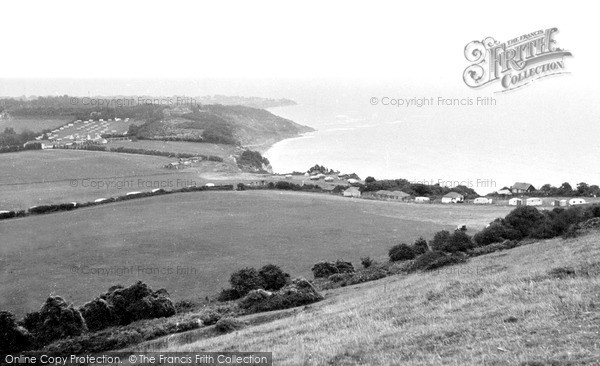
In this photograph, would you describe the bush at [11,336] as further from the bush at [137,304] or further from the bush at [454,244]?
the bush at [454,244]

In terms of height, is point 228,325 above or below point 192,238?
below

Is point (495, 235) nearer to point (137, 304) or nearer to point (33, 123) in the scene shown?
point (137, 304)

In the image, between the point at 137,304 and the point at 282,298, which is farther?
the point at 282,298

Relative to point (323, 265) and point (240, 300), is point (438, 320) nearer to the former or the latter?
point (240, 300)

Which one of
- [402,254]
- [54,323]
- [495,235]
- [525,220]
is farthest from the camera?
[525,220]

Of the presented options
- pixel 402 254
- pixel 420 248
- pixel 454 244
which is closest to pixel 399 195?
pixel 420 248

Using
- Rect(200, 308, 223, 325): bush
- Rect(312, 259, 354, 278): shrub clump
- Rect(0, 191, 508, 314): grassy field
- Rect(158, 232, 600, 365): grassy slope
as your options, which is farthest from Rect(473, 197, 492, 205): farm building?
Rect(200, 308, 223, 325): bush
